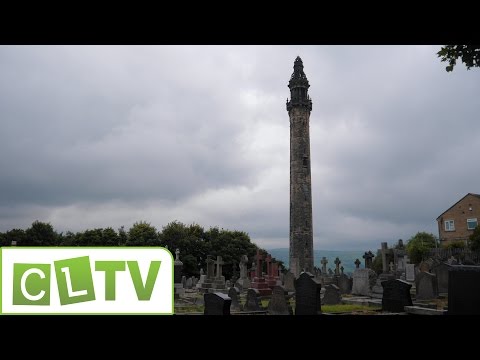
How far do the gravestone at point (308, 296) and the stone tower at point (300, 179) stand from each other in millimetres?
25146

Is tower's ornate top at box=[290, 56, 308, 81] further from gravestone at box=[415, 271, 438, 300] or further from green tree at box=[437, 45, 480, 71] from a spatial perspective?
green tree at box=[437, 45, 480, 71]

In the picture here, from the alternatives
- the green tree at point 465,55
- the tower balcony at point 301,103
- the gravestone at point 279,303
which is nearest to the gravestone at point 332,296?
the gravestone at point 279,303

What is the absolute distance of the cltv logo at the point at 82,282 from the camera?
3.20 meters

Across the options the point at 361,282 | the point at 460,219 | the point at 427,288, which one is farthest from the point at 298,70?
the point at 427,288

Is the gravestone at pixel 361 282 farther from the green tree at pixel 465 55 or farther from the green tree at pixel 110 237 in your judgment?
the green tree at pixel 110 237

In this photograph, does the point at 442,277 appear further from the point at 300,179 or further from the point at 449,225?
the point at 449,225

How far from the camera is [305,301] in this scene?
446 inches

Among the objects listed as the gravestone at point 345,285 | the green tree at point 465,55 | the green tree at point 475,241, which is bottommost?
the gravestone at point 345,285

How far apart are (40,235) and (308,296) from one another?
157ft

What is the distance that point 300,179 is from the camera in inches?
1521

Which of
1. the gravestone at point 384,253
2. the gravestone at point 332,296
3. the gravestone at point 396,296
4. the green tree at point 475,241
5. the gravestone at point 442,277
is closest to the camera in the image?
the gravestone at point 396,296
